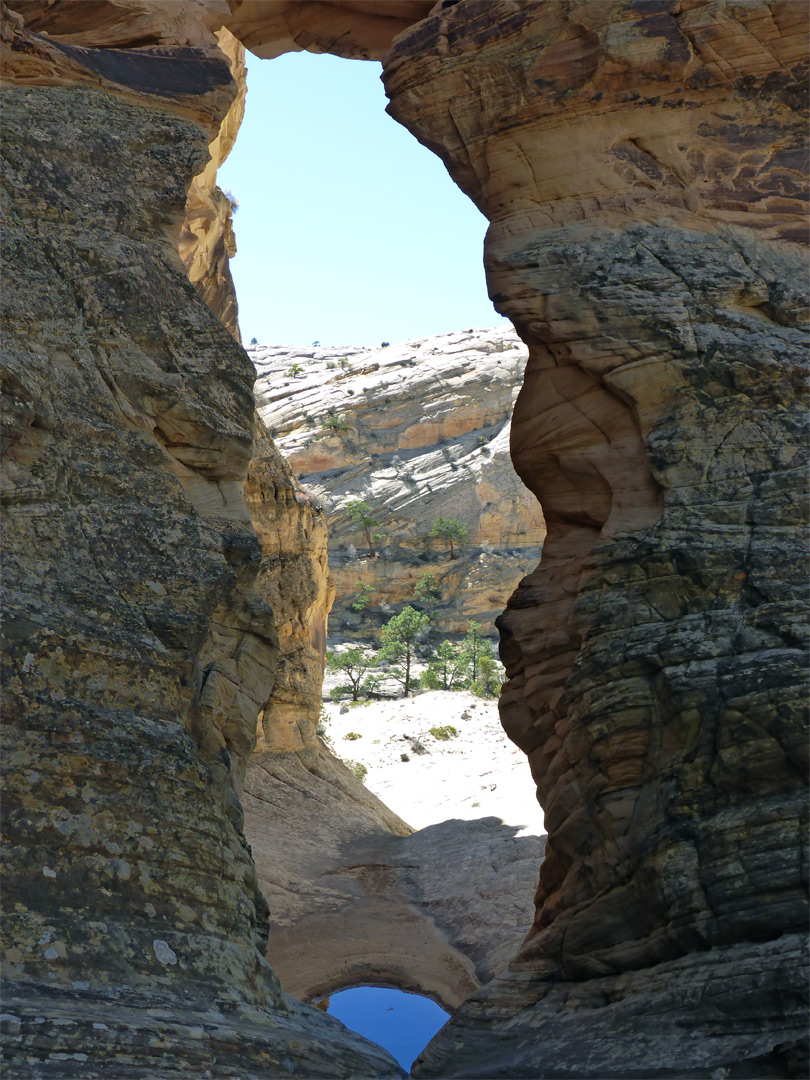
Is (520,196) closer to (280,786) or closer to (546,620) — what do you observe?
(546,620)

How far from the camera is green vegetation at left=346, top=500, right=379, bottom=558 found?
237 feet

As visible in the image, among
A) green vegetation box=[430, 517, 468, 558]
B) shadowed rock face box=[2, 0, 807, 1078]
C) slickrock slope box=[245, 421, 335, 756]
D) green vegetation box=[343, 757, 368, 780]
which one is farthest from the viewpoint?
green vegetation box=[430, 517, 468, 558]

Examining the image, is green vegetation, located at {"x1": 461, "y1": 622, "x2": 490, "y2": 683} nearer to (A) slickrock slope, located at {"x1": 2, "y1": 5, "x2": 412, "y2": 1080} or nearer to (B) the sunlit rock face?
(B) the sunlit rock face

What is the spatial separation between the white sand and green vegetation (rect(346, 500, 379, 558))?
24.4 m

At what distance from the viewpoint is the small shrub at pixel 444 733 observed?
38.0 m

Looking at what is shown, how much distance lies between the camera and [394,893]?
70.1 feet

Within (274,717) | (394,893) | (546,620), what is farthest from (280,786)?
(546,620)

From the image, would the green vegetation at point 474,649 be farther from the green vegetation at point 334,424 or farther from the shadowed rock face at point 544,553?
the shadowed rock face at point 544,553

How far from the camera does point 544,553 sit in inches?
A: 626

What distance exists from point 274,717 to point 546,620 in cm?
1339

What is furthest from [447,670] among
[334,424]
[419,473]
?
[334,424]

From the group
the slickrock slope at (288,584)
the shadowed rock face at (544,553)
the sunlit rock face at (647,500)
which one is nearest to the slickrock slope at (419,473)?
the slickrock slope at (288,584)

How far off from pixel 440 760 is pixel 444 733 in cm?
261

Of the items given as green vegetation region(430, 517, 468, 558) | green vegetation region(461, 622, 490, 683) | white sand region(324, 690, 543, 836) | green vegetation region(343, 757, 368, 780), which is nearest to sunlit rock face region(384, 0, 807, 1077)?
white sand region(324, 690, 543, 836)
